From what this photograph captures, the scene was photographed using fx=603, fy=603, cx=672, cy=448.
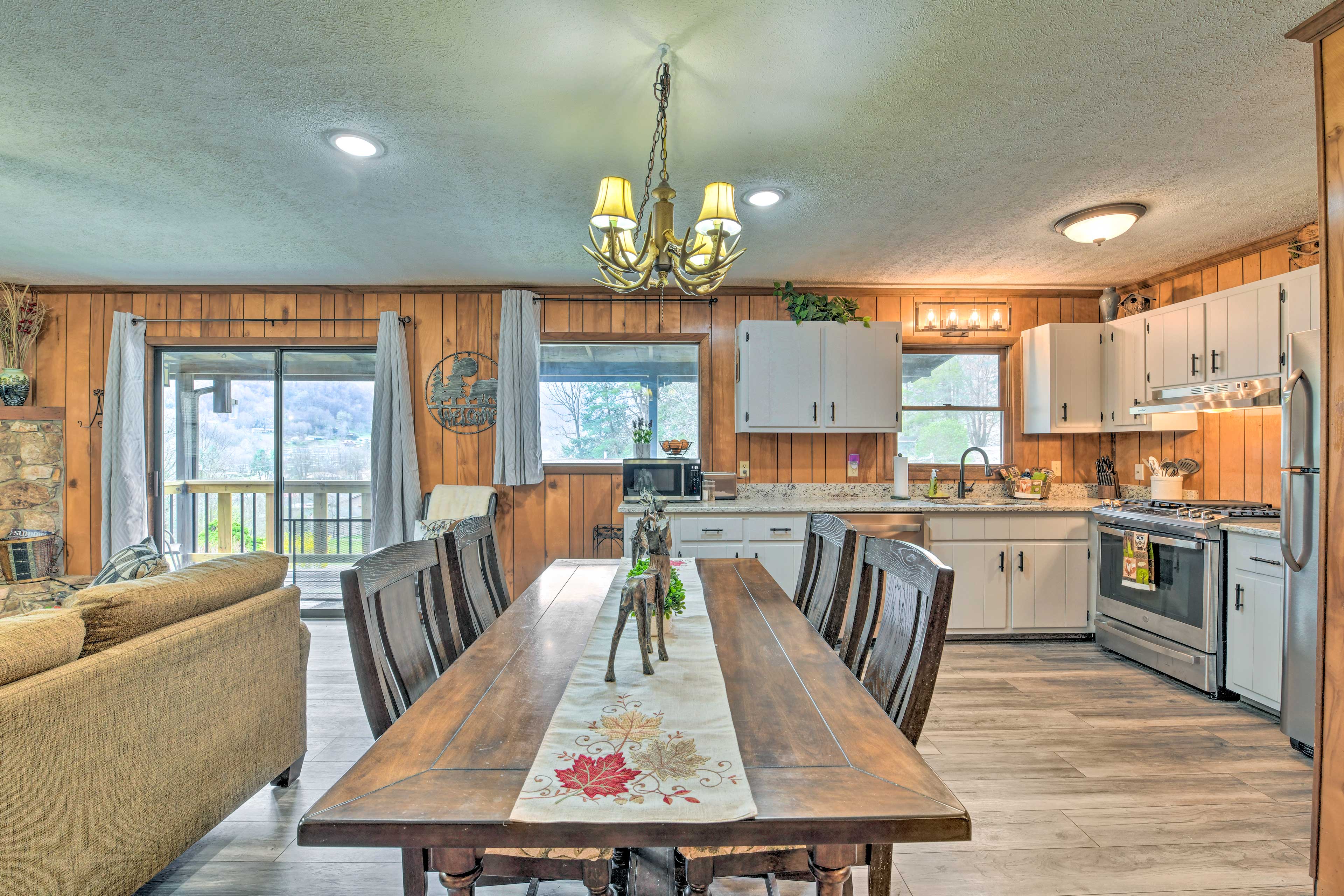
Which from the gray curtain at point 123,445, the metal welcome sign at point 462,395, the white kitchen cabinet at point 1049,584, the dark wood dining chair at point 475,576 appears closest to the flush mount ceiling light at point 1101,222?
the white kitchen cabinet at point 1049,584

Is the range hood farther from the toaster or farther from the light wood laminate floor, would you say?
the toaster

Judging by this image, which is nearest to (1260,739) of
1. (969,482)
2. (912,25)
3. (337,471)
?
(969,482)

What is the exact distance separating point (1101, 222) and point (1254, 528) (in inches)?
64.0

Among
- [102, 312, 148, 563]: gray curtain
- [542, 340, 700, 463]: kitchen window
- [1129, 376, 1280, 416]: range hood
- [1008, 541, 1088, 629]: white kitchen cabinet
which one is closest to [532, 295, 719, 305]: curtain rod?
[542, 340, 700, 463]: kitchen window

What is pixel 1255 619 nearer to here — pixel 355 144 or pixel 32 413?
pixel 355 144

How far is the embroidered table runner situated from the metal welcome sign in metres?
3.27

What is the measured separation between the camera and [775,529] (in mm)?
3844

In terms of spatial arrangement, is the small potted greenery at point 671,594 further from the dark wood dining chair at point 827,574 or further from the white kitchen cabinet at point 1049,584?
the white kitchen cabinet at point 1049,584

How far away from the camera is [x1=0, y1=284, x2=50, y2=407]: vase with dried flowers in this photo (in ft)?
13.9

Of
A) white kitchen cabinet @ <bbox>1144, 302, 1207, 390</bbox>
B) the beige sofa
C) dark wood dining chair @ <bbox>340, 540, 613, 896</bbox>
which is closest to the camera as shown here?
dark wood dining chair @ <bbox>340, 540, 613, 896</bbox>

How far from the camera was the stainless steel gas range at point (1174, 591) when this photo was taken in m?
3.02

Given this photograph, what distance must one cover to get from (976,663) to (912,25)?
3218 mm

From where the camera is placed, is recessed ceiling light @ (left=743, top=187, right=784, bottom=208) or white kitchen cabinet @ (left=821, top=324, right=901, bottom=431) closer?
recessed ceiling light @ (left=743, top=187, right=784, bottom=208)

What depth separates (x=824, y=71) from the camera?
1910 millimetres
